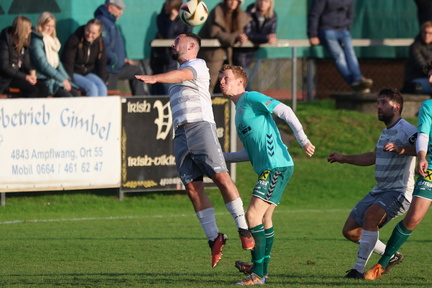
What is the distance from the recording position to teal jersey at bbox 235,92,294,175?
8.72m

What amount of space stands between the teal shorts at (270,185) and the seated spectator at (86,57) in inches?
334

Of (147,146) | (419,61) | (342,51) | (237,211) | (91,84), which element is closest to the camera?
(237,211)

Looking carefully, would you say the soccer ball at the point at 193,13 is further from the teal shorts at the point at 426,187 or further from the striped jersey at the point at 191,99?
the teal shorts at the point at 426,187

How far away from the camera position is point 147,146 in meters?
16.6

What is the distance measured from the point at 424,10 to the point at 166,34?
5.58 meters

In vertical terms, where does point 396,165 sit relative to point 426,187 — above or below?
above

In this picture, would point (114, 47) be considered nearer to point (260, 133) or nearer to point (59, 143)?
point (59, 143)

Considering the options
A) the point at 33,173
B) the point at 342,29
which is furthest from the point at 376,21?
the point at 33,173

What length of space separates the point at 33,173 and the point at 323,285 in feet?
26.0

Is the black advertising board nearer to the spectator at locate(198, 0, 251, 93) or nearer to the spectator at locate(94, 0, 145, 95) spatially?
the spectator at locate(94, 0, 145, 95)

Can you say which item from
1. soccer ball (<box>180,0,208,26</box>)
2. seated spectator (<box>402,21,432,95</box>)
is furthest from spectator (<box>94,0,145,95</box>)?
soccer ball (<box>180,0,208,26</box>)

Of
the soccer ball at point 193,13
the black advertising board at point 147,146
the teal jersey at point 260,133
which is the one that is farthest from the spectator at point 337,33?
the teal jersey at point 260,133

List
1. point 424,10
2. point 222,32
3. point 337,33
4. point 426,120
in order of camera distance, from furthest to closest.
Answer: point 424,10 < point 337,33 < point 222,32 < point 426,120

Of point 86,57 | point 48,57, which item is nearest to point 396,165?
point 48,57
